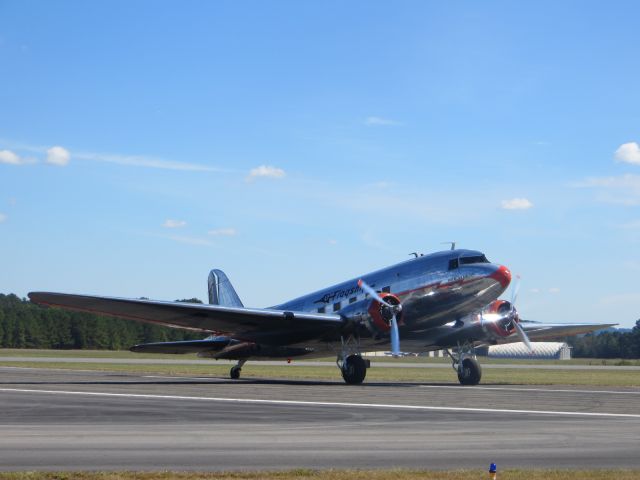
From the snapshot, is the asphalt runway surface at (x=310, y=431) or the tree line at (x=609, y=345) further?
the tree line at (x=609, y=345)

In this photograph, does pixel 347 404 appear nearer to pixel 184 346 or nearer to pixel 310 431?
pixel 310 431

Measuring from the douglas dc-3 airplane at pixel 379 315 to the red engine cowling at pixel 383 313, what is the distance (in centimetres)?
2

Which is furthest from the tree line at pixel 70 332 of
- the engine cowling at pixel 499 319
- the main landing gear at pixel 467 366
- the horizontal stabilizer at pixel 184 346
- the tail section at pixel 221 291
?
the engine cowling at pixel 499 319

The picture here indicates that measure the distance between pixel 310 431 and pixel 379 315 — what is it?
695 inches

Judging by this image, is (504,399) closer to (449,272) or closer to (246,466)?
(449,272)

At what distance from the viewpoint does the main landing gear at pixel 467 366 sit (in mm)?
37188

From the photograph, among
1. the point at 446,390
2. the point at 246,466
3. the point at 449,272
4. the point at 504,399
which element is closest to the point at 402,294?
the point at 449,272

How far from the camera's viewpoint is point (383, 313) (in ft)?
113

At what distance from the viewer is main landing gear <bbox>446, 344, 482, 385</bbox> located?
3719 cm

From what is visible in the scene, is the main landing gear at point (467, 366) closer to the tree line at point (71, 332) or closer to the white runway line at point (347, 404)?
the white runway line at point (347, 404)

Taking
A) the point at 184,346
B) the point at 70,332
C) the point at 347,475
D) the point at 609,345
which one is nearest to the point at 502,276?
the point at 184,346

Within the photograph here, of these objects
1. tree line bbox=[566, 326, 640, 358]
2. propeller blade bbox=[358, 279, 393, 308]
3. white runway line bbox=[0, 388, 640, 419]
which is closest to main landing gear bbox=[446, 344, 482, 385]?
propeller blade bbox=[358, 279, 393, 308]

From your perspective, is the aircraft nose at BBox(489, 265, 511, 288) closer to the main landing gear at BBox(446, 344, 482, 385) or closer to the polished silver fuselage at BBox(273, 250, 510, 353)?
the polished silver fuselage at BBox(273, 250, 510, 353)

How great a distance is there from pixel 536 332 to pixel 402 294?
10.7 meters
